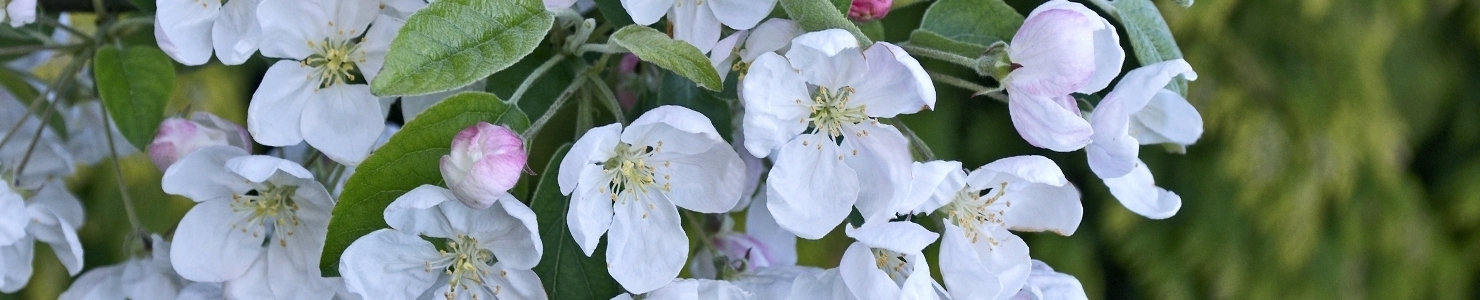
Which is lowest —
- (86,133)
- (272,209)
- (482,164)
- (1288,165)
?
(1288,165)

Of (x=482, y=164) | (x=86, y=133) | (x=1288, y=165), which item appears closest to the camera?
(x=482, y=164)

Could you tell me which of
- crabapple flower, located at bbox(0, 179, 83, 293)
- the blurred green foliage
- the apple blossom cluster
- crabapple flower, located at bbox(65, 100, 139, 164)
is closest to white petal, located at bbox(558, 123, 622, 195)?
the apple blossom cluster

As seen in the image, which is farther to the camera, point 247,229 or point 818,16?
point 247,229

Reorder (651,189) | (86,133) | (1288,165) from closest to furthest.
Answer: (651,189) → (86,133) → (1288,165)

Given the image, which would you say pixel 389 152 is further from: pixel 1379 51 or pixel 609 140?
pixel 1379 51

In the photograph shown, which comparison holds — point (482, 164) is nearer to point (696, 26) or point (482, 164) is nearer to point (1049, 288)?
point (696, 26)

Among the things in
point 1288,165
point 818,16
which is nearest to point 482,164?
point 818,16
